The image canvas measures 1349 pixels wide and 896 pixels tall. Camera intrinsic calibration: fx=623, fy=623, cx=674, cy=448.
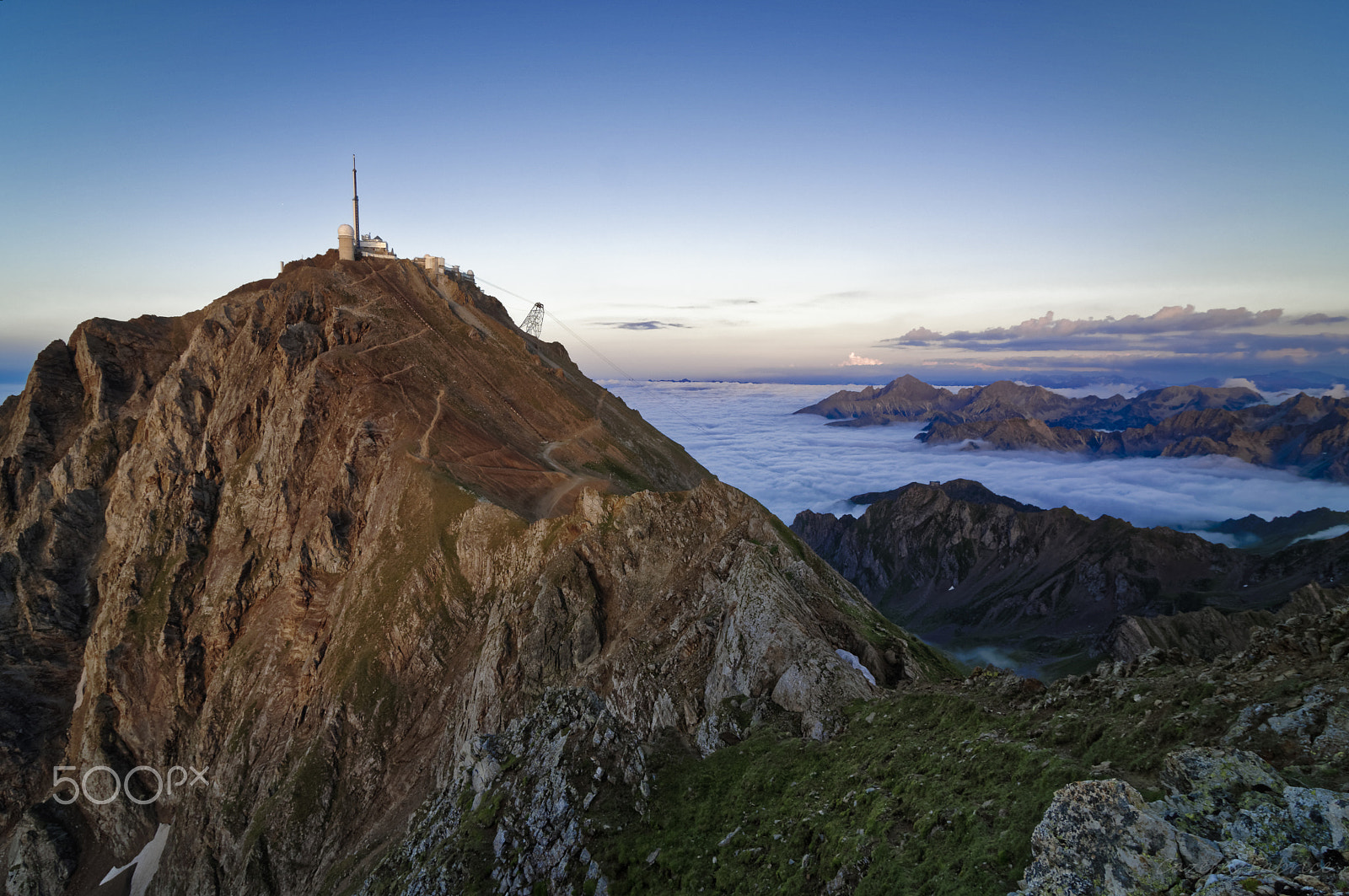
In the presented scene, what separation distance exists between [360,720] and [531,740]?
47350 millimetres

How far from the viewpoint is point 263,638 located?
8150 cm

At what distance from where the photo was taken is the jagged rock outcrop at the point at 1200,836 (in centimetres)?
1142

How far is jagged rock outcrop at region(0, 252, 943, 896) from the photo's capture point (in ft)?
163

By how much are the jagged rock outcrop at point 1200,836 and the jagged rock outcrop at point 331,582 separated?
1765cm

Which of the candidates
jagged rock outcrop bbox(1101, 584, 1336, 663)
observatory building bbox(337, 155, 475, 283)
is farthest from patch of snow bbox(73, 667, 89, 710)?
jagged rock outcrop bbox(1101, 584, 1336, 663)

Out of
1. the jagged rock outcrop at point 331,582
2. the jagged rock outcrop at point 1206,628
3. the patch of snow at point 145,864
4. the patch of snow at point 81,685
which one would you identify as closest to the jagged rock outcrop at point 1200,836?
the jagged rock outcrop at point 331,582

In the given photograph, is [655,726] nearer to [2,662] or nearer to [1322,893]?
[1322,893]

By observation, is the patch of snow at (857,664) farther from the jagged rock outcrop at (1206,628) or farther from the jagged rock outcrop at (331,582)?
the jagged rock outcrop at (1206,628)

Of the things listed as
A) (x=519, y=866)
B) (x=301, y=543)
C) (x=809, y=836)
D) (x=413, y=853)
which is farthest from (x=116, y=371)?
(x=809, y=836)

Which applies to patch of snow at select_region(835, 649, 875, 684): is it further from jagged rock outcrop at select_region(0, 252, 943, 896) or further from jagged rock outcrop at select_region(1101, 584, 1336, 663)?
jagged rock outcrop at select_region(1101, 584, 1336, 663)

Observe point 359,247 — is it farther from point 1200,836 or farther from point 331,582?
point 1200,836

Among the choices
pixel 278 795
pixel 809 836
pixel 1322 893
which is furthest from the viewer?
pixel 278 795

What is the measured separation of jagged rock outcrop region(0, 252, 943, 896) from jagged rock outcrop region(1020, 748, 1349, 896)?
57.9 ft

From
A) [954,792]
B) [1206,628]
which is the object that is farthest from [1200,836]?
[1206,628]
